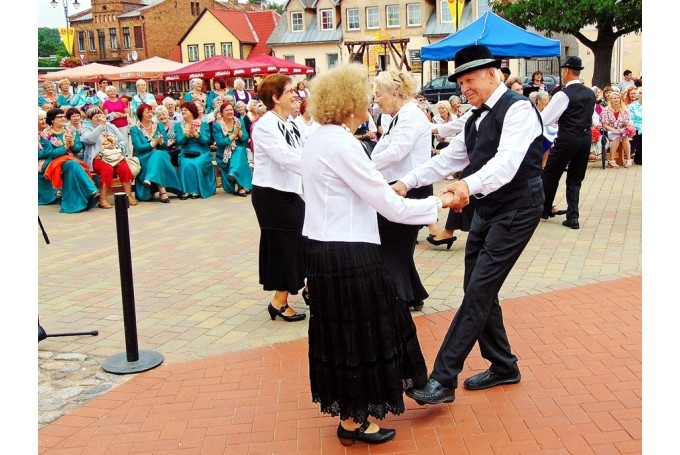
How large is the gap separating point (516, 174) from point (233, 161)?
9339 mm

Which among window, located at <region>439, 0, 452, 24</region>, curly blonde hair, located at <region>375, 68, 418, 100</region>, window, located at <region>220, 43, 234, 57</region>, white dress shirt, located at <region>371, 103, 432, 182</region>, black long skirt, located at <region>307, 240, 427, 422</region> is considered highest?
window, located at <region>439, 0, 452, 24</region>

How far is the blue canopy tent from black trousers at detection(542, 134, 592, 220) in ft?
15.1

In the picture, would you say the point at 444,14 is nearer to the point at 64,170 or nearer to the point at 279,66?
the point at 279,66

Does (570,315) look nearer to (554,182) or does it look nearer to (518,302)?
(518,302)

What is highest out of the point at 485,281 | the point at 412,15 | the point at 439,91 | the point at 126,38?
the point at 126,38

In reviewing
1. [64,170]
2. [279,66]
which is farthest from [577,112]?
[279,66]

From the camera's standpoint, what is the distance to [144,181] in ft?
40.0

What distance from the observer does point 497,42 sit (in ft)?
43.3

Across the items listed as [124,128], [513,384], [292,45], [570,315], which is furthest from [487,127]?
[292,45]

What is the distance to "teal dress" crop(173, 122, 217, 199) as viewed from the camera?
12578 mm

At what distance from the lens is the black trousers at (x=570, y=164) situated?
9.02 meters

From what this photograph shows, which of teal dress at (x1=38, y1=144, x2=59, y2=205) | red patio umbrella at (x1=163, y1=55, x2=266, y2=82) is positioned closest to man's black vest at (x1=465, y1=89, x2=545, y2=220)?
teal dress at (x1=38, y1=144, x2=59, y2=205)

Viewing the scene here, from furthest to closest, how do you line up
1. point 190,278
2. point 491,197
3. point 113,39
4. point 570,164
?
1. point 113,39
2. point 570,164
3. point 190,278
4. point 491,197

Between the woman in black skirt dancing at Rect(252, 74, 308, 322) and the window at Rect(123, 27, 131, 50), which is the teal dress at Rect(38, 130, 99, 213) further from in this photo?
the window at Rect(123, 27, 131, 50)
